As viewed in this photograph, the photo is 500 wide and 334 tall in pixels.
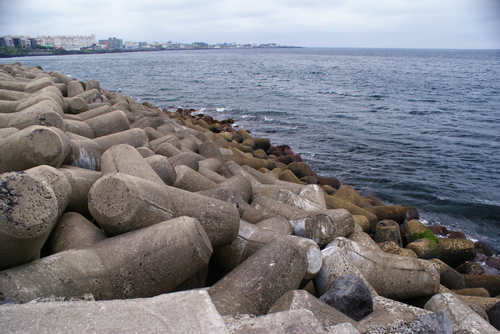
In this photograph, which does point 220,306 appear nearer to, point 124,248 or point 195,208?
point 124,248

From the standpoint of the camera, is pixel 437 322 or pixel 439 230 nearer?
A: pixel 437 322

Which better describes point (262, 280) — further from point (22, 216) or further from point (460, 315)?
point (460, 315)

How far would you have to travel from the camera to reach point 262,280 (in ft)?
9.97

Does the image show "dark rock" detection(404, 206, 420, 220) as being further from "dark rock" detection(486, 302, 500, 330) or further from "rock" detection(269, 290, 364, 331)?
"rock" detection(269, 290, 364, 331)

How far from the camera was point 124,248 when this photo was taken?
273 cm

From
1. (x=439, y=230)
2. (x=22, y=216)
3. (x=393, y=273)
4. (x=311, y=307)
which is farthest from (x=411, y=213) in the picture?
(x=22, y=216)

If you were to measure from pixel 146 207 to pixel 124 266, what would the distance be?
1.89 ft

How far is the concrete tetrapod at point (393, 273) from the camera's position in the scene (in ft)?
13.6

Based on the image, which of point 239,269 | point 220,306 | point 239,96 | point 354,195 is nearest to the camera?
point 220,306

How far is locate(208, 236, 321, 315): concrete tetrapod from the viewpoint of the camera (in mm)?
2777

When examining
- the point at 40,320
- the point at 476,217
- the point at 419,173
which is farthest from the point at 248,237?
the point at 419,173

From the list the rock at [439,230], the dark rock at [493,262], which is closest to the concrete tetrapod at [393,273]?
the dark rock at [493,262]

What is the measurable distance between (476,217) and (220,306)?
9.49 meters

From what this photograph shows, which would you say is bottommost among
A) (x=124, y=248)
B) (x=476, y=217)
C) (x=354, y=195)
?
(x=476, y=217)
